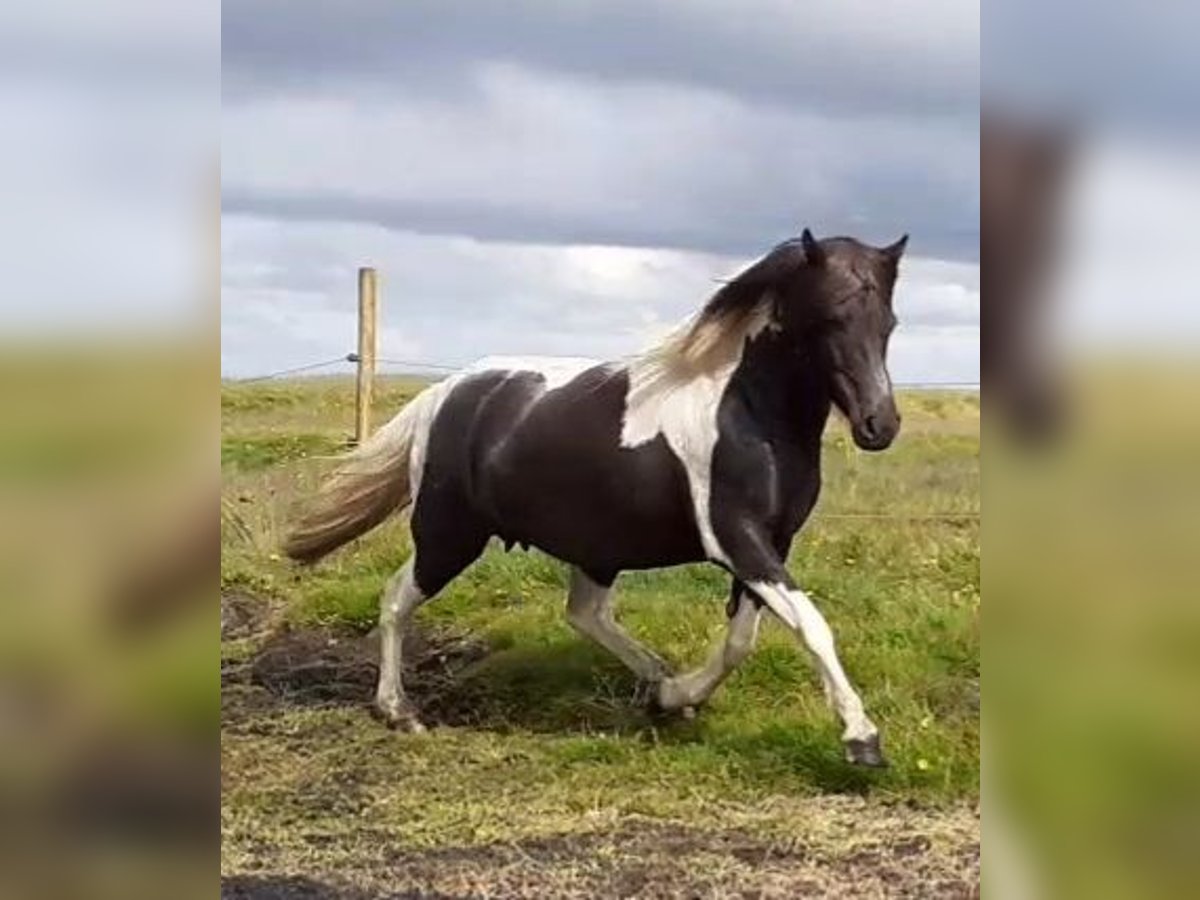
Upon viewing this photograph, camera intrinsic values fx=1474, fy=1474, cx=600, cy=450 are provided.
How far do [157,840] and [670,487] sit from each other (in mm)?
A: 1747

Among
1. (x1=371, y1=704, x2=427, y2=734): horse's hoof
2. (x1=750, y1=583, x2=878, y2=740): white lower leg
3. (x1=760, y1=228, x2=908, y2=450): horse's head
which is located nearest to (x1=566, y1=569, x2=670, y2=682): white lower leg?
(x1=371, y1=704, x2=427, y2=734): horse's hoof

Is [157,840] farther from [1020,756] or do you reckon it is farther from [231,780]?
[231,780]

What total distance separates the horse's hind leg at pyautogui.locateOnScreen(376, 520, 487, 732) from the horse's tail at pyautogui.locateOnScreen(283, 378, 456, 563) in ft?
0.41

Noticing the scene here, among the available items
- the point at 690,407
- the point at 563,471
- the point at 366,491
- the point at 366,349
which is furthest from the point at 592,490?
the point at 366,349

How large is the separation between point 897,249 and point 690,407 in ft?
1.60

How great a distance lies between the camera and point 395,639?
300 centimetres

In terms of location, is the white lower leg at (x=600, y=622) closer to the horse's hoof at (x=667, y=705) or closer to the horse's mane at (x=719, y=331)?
the horse's hoof at (x=667, y=705)

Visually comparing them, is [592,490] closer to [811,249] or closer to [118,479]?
[811,249]

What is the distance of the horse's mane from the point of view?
2.52m

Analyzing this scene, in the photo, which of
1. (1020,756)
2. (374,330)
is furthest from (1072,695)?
(374,330)

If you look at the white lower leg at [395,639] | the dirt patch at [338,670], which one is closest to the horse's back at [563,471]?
the white lower leg at [395,639]

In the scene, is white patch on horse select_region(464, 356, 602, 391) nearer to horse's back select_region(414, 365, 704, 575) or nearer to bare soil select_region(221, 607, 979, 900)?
horse's back select_region(414, 365, 704, 575)

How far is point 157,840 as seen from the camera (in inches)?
37.0

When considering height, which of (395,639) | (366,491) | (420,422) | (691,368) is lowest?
(395,639)
